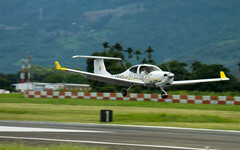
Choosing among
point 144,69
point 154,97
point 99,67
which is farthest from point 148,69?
point 154,97

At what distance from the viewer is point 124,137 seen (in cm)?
1390

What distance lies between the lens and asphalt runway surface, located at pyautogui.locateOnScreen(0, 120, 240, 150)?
40.1 feet

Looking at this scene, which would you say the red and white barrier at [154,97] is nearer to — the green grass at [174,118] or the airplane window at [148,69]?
the airplane window at [148,69]

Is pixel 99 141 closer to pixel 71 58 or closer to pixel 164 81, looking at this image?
pixel 164 81

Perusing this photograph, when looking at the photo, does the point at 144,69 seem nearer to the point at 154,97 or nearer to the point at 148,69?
the point at 148,69

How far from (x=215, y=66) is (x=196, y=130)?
127 feet

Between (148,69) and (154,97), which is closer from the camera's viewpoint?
(148,69)

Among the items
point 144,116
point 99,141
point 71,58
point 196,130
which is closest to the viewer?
point 99,141

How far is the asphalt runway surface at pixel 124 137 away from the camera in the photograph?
12.2 meters

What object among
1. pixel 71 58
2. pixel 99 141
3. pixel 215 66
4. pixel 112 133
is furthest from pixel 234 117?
pixel 215 66

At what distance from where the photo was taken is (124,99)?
122 ft

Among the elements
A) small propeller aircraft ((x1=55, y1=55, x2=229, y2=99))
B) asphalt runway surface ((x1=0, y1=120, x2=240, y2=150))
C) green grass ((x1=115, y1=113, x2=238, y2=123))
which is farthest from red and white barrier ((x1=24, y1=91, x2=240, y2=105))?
asphalt runway surface ((x1=0, y1=120, x2=240, y2=150))

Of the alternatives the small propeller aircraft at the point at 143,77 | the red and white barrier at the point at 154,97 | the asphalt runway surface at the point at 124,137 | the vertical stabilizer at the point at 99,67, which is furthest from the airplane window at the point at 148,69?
the asphalt runway surface at the point at 124,137

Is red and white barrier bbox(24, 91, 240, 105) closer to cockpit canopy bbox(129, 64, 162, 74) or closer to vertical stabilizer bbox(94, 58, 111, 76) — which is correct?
vertical stabilizer bbox(94, 58, 111, 76)
